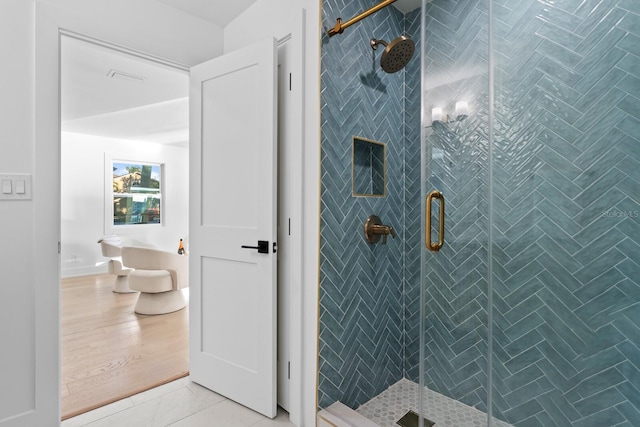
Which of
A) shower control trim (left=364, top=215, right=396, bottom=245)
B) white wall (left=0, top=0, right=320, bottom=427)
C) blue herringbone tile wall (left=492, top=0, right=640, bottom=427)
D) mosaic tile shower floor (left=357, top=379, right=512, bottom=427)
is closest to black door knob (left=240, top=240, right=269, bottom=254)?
white wall (left=0, top=0, right=320, bottom=427)

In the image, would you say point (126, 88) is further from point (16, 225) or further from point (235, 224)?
point (235, 224)

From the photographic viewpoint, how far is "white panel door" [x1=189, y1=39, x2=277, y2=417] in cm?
184

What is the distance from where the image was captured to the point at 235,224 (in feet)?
6.62

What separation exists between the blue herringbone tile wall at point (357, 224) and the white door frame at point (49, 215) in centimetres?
14

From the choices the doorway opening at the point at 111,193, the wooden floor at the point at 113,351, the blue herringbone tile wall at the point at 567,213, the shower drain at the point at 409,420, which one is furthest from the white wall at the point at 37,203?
the blue herringbone tile wall at the point at 567,213

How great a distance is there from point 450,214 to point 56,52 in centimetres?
210

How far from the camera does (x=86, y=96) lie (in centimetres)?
371

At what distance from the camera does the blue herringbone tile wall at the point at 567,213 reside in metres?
0.89

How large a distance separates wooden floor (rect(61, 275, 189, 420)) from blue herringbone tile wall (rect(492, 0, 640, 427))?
2174 millimetres

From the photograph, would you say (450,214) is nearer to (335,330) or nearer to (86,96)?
(335,330)

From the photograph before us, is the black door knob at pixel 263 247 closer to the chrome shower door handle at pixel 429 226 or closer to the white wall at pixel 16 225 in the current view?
the chrome shower door handle at pixel 429 226

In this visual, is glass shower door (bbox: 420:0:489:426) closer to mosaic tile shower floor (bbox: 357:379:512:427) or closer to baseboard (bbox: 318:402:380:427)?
mosaic tile shower floor (bbox: 357:379:512:427)

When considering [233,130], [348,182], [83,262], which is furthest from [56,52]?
[83,262]

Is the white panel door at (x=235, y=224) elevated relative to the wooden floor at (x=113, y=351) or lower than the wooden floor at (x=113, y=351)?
elevated
